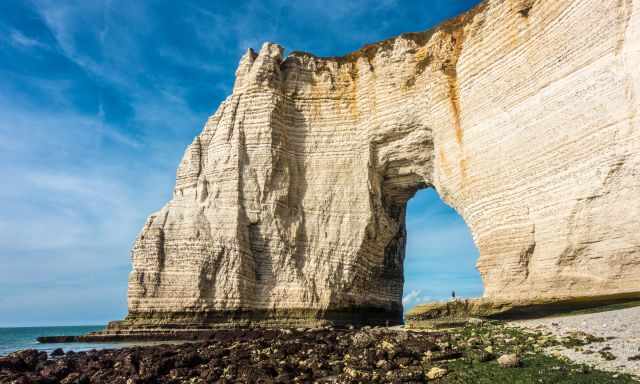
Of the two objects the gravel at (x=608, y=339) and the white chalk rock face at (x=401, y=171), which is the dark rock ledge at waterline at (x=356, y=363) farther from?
the white chalk rock face at (x=401, y=171)

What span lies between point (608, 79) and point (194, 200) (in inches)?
598

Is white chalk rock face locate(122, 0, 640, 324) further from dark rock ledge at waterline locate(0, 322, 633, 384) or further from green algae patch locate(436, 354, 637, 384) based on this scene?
green algae patch locate(436, 354, 637, 384)

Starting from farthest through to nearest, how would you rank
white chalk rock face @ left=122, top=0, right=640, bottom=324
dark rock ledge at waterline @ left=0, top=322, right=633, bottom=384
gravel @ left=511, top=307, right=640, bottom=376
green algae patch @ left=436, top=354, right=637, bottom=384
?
white chalk rock face @ left=122, top=0, right=640, bottom=324 < dark rock ledge at waterline @ left=0, top=322, right=633, bottom=384 < gravel @ left=511, top=307, right=640, bottom=376 < green algae patch @ left=436, top=354, right=637, bottom=384

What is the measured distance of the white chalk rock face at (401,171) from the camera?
10578mm

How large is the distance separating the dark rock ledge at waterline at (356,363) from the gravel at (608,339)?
0.82 ft

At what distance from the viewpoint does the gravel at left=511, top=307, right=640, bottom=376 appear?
5.56 metres

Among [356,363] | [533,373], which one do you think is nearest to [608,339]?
[533,373]

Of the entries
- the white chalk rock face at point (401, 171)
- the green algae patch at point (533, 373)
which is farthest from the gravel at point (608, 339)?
the white chalk rock face at point (401, 171)

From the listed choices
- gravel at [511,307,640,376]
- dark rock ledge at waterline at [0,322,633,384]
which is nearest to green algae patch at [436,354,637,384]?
dark rock ledge at waterline at [0,322,633,384]

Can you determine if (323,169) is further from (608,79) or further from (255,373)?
(255,373)

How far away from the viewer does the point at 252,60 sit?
21.7 m

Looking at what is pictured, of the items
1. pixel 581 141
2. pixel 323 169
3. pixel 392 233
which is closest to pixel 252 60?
pixel 323 169

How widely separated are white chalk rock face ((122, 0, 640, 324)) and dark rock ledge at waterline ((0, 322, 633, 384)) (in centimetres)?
353

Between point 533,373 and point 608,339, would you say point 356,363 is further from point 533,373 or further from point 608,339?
point 608,339
